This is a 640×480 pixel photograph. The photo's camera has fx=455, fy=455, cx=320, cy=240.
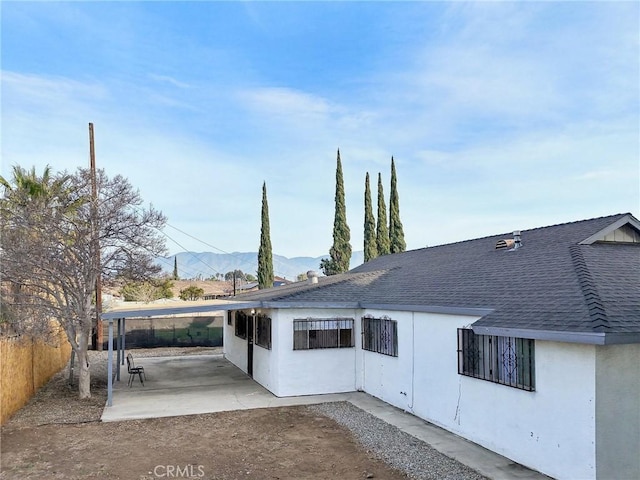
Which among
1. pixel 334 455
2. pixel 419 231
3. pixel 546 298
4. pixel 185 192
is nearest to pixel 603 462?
pixel 546 298

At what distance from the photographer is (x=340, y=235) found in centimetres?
3562

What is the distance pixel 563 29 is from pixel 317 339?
10937 mm

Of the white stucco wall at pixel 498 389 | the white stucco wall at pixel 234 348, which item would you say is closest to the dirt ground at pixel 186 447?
the white stucco wall at pixel 498 389

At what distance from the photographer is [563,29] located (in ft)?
41.2

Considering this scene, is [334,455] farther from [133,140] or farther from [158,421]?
[133,140]

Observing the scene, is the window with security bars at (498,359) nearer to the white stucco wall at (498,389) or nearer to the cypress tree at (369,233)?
the white stucco wall at (498,389)

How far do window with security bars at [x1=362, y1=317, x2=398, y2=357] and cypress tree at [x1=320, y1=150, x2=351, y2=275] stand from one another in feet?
74.9

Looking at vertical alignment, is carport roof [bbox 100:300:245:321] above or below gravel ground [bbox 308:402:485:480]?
above

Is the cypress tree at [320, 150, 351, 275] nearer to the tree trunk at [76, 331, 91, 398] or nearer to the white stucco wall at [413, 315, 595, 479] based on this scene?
the tree trunk at [76, 331, 91, 398]

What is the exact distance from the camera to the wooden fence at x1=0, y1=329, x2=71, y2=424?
10.0 metres

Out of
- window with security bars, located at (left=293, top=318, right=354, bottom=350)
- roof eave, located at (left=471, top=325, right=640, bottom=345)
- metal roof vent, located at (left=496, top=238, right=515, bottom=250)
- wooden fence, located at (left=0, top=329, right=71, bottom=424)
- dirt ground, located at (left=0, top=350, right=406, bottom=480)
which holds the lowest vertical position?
dirt ground, located at (left=0, top=350, right=406, bottom=480)

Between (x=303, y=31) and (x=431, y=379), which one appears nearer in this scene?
(x=431, y=379)

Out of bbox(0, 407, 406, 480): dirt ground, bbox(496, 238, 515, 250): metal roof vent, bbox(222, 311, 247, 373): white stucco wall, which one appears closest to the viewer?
bbox(0, 407, 406, 480): dirt ground

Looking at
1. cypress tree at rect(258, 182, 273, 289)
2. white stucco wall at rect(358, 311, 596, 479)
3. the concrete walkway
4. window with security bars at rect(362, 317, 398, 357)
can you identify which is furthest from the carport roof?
cypress tree at rect(258, 182, 273, 289)
